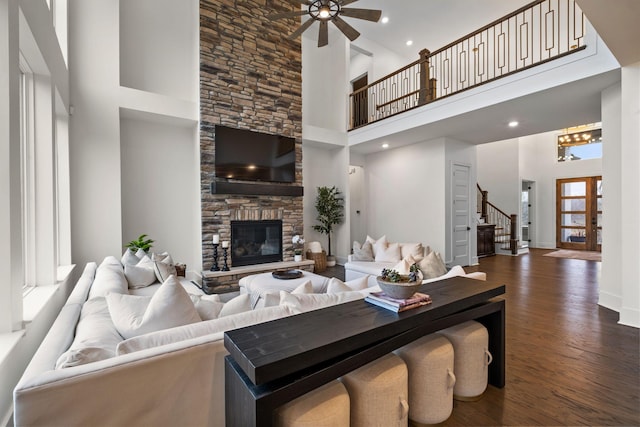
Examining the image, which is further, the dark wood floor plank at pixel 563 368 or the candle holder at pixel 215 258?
the candle holder at pixel 215 258

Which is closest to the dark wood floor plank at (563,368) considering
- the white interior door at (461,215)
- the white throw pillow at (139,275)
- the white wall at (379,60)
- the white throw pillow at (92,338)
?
the white throw pillow at (92,338)

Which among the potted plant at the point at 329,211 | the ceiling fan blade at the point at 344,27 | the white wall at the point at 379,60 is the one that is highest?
the white wall at the point at 379,60

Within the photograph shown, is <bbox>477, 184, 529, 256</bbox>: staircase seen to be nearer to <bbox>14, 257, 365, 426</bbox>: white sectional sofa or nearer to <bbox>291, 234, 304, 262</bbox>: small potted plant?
<bbox>291, 234, 304, 262</bbox>: small potted plant

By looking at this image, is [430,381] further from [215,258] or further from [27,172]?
[215,258]

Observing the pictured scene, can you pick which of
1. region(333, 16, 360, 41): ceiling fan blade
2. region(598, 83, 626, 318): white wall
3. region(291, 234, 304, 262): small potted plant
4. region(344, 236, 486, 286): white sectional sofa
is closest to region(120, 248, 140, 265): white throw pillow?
region(291, 234, 304, 262): small potted plant

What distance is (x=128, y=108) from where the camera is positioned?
14.9 feet

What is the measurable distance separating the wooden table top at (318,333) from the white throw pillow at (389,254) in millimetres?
2923

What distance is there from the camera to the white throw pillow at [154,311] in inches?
57.5

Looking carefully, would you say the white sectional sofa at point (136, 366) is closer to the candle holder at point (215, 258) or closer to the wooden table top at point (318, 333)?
the wooden table top at point (318, 333)

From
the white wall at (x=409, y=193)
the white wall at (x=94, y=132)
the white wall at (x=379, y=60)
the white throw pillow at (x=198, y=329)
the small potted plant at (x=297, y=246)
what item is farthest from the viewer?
the white wall at (x=379, y=60)

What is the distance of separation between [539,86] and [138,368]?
4.97 m

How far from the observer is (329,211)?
6.78 m

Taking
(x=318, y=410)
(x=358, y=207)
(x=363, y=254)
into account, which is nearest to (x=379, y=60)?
(x=358, y=207)

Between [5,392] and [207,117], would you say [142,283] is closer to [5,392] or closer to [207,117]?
[5,392]
